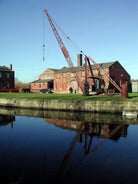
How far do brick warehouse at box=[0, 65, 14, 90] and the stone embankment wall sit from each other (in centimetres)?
3705

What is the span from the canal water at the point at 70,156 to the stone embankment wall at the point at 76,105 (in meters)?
10.8

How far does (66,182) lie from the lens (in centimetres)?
829

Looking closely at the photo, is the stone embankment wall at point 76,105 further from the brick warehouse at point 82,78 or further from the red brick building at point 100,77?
the brick warehouse at point 82,78

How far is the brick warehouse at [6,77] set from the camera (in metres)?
74.8

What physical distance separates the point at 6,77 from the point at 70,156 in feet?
222

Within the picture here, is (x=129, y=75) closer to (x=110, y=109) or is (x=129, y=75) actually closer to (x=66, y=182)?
(x=110, y=109)

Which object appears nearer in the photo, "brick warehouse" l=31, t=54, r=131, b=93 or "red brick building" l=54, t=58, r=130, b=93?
"red brick building" l=54, t=58, r=130, b=93

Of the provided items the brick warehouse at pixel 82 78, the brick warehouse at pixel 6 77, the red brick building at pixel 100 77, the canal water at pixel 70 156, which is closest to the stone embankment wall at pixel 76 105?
the canal water at pixel 70 156

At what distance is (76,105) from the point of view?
3195 cm

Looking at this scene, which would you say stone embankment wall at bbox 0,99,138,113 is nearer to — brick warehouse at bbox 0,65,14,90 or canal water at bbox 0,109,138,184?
canal water at bbox 0,109,138,184

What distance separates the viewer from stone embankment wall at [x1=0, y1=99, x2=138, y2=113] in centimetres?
2895

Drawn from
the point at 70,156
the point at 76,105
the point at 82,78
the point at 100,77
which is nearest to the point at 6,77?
the point at 82,78

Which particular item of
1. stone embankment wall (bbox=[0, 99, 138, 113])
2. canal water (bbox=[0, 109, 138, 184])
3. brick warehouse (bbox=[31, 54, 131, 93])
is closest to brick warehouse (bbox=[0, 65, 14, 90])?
brick warehouse (bbox=[31, 54, 131, 93])

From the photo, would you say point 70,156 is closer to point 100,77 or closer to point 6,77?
point 100,77
